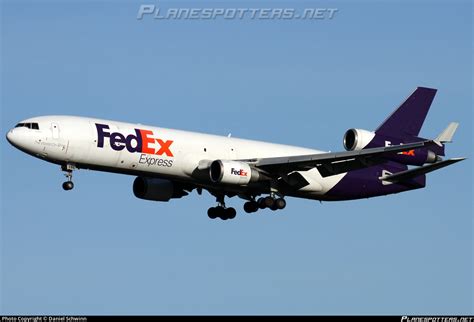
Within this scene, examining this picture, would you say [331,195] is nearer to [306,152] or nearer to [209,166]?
[306,152]

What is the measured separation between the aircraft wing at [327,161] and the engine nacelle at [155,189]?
242 inches

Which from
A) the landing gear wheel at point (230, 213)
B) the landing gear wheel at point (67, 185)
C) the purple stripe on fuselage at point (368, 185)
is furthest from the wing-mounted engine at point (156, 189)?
the purple stripe on fuselage at point (368, 185)

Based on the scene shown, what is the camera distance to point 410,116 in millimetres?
77062

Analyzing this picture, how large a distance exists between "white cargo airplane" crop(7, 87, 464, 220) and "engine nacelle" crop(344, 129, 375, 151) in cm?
6

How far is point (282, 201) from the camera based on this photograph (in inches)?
2788

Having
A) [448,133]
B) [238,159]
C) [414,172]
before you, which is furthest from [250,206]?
[448,133]

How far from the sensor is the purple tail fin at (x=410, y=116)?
76062mm

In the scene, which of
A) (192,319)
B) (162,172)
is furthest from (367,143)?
(192,319)

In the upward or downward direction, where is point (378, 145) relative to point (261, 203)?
upward

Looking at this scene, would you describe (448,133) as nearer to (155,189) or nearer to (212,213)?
(212,213)

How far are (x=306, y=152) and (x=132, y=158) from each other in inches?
507

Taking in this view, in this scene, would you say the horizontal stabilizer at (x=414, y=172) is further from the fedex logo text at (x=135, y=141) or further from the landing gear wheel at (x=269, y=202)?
the fedex logo text at (x=135, y=141)

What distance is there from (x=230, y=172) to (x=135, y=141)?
18.8ft

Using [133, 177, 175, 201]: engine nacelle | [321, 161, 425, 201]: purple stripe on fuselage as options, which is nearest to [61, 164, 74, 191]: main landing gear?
[133, 177, 175, 201]: engine nacelle
